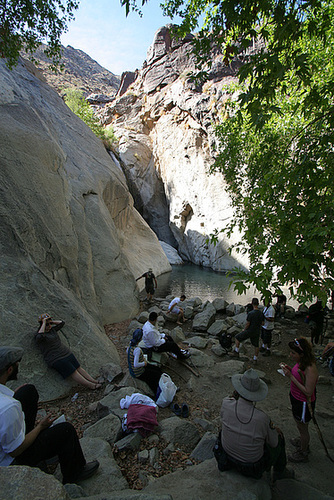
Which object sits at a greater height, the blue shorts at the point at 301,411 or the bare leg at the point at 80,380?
the blue shorts at the point at 301,411

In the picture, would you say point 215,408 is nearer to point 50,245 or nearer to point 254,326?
point 254,326

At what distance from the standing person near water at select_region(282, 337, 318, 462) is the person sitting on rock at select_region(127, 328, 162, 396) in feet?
7.91

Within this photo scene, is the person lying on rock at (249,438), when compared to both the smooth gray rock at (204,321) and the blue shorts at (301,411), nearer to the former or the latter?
the blue shorts at (301,411)

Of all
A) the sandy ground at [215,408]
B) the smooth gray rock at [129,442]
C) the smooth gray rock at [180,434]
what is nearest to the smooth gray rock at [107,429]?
the smooth gray rock at [129,442]

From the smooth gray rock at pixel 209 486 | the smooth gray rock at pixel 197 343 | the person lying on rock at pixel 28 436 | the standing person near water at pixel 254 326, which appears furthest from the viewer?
the smooth gray rock at pixel 197 343

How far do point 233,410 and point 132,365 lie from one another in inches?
100

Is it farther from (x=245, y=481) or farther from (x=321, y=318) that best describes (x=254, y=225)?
(x=321, y=318)

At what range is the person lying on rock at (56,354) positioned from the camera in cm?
498

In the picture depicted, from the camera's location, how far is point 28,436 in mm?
2461

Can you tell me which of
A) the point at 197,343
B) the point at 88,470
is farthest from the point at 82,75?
the point at 88,470

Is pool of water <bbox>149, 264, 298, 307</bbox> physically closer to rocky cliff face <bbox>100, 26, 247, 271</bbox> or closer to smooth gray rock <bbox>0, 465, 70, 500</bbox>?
rocky cliff face <bbox>100, 26, 247, 271</bbox>

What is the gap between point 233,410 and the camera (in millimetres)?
2963

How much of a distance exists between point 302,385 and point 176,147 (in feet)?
117

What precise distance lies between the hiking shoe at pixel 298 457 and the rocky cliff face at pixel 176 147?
2347cm
